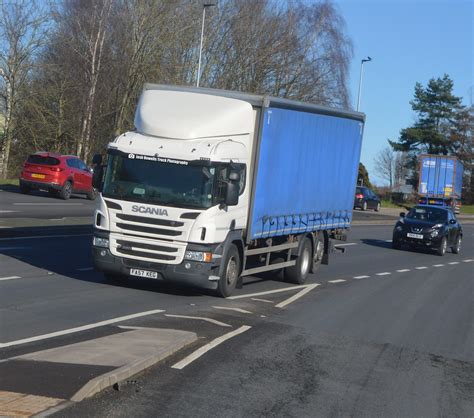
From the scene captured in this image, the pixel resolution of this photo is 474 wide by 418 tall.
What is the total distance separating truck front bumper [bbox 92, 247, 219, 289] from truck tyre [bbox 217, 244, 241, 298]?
0.21m

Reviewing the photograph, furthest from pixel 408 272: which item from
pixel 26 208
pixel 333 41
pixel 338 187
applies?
pixel 333 41

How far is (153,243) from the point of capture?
511 inches

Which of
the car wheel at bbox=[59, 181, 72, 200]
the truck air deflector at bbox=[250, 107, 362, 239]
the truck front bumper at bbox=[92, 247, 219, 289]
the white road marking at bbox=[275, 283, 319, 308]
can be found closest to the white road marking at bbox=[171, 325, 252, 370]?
the truck front bumper at bbox=[92, 247, 219, 289]

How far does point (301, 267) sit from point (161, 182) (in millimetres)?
4523

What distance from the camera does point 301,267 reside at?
1655 centimetres

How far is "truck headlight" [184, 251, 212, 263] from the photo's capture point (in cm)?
1280

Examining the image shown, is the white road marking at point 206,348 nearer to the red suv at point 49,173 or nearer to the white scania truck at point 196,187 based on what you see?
the white scania truck at point 196,187

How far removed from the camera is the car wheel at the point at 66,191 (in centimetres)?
3459

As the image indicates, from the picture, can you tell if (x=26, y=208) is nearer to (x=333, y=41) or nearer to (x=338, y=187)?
(x=338, y=187)

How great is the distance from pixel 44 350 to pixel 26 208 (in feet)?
64.6

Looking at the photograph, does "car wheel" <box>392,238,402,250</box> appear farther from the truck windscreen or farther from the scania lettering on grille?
the scania lettering on grille

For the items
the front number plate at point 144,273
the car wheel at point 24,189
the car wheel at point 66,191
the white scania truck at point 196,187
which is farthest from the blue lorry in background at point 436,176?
the front number plate at point 144,273

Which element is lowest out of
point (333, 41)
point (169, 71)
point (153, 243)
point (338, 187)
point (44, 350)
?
point (44, 350)

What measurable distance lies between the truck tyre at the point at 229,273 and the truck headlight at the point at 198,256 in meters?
0.43
